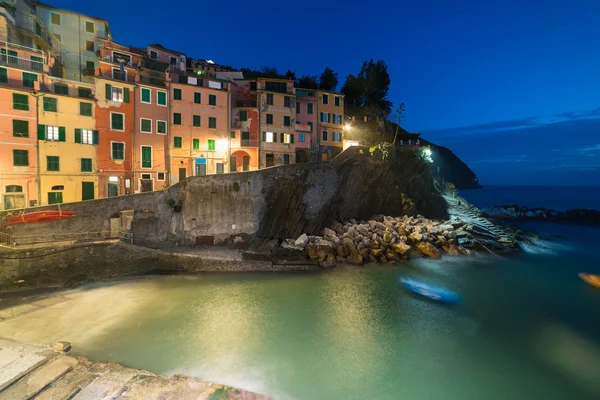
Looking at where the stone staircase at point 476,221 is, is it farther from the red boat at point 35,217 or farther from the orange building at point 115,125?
the red boat at point 35,217

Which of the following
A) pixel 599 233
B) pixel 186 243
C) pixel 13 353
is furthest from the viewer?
pixel 599 233

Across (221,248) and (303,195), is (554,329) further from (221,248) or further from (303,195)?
(221,248)

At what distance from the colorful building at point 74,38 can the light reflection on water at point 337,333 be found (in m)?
26.8

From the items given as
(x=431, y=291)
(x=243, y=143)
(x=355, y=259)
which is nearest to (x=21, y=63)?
(x=243, y=143)

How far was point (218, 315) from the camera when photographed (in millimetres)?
16719

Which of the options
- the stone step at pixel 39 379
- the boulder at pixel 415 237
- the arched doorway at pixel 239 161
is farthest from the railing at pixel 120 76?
the boulder at pixel 415 237

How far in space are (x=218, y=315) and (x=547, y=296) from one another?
23552 millimetres

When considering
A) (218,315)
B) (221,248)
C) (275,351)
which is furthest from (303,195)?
(275,351)

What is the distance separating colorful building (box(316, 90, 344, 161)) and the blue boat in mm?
20645

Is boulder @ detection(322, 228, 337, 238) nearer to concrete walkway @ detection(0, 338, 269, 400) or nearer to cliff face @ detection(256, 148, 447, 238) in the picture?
cliff face @ detection(256, 148, 447, 238)

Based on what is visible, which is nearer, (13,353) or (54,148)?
(13,353)

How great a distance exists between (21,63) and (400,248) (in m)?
36.5

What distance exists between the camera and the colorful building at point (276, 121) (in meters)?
33.4

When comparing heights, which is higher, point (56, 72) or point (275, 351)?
point (56, 72)
